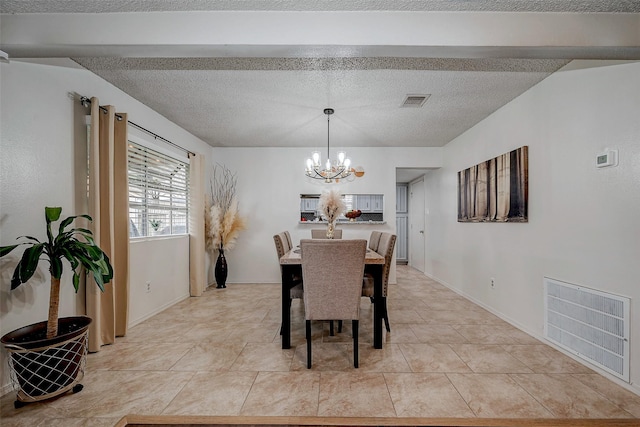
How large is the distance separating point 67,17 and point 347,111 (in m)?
2.57

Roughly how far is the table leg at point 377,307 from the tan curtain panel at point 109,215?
2365 millimetres

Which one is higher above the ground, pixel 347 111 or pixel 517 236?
pixel 347 111

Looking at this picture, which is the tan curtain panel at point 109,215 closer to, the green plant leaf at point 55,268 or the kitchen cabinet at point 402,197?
the green plant leaf at point 55,268

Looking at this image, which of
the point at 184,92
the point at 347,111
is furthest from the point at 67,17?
the point at 347,111

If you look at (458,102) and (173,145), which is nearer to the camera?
(458,102)

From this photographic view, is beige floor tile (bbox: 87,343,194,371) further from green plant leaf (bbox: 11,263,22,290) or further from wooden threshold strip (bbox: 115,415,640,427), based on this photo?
green plant leaf (bbox: 11,263,22,290)

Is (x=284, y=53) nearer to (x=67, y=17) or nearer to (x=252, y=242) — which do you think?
(x=67, y=17)

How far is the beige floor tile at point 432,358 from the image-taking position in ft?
7.29

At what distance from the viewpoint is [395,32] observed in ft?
6.04

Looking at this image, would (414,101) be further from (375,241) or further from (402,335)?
(402,335)

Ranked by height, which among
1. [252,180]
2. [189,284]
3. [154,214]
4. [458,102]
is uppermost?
[458,102]

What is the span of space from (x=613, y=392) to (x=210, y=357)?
2.90 m

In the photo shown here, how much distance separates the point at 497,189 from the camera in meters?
3.39

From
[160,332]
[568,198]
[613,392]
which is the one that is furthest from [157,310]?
[568,198]
